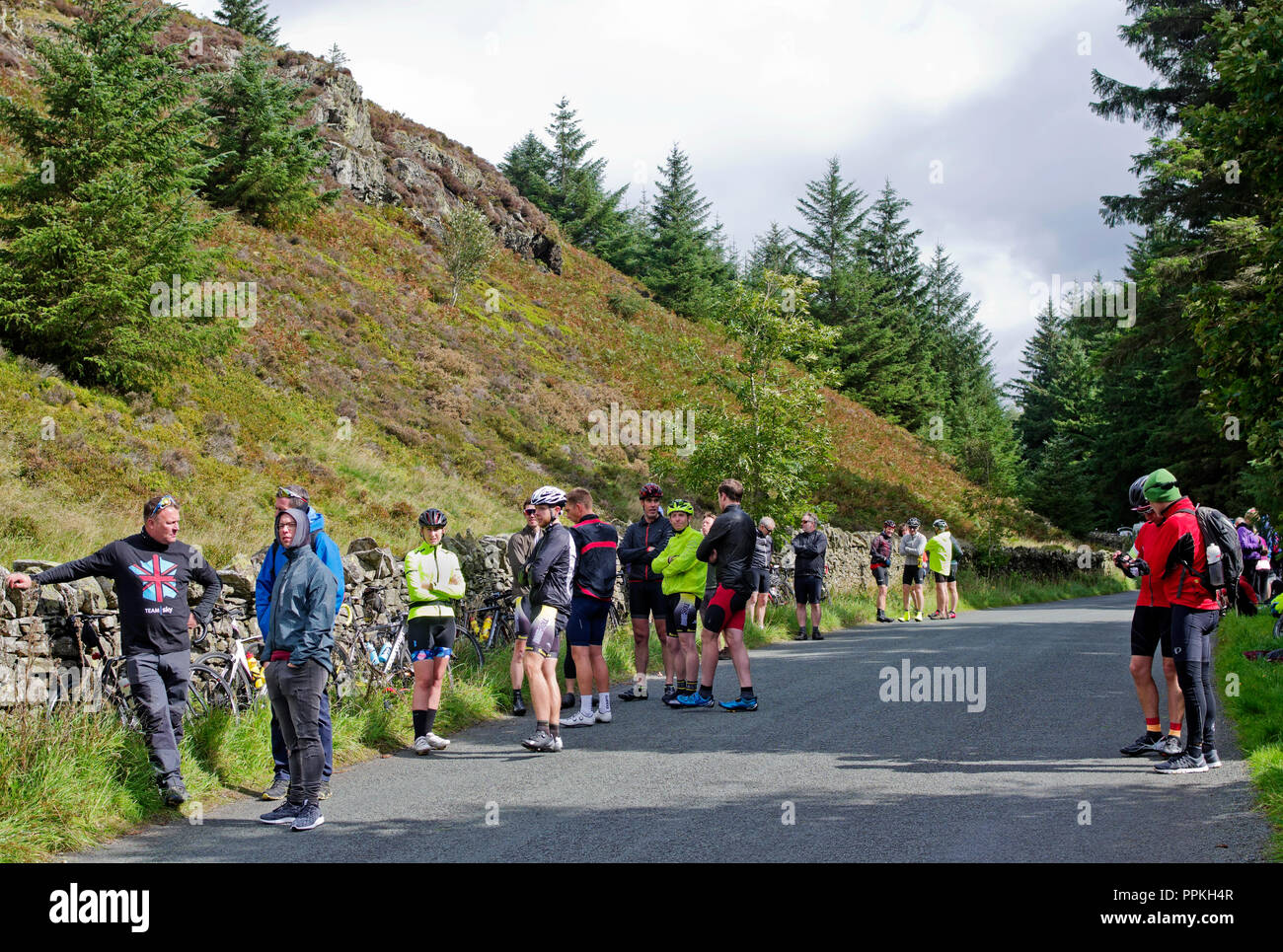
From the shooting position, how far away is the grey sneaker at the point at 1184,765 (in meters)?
6.61

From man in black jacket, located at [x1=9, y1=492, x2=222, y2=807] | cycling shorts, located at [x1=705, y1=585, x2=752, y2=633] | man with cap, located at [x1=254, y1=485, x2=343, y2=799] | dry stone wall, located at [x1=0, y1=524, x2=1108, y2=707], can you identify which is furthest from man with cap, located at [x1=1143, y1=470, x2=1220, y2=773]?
dry stone wall, located at [x1=0, y1=524, x2=1108, y2=707]

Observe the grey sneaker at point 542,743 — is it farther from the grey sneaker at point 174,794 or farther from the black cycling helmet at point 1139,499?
the black cycling helmet at point 1139,499

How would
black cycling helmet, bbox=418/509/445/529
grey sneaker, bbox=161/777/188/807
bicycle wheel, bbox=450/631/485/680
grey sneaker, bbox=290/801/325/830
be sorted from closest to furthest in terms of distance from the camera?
1. grey sneaker, bbox=290/801/325/830
2. grey sneaker, bbox=161/777/188/807
3. black cycling helmet, bbox=418/509/445/529
4. bicycle wheel, bbox=450/631/485/680

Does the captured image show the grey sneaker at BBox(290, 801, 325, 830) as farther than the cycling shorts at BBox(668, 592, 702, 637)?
No

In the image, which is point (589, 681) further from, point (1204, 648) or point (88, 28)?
point (88, 28)

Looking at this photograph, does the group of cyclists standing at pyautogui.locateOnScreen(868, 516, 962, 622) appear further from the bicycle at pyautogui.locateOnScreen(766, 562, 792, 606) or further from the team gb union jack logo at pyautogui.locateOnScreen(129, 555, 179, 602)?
the team gb union jack logo at pyautogui.locateOnScreen(129, 555, 179, 602)

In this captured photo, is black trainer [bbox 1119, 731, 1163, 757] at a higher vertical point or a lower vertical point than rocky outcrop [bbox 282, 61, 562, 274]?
lower

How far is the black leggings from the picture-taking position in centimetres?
671

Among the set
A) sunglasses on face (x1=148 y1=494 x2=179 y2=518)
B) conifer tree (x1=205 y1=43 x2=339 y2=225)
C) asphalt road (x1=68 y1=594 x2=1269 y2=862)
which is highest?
conifer tree (x1=205 y1=43 x2=339 y2=225)

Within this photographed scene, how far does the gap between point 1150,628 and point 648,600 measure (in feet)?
16.2

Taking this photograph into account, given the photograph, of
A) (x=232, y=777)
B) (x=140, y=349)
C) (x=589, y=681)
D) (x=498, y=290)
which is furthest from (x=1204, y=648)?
(x=498, y=290)

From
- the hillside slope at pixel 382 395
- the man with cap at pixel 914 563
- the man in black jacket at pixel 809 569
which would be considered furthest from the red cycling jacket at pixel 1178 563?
the man with cap at pixel 914 563

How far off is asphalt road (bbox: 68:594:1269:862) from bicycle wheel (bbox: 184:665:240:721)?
113cm

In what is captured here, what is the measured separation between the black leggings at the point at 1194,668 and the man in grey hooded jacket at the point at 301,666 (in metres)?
6.08
